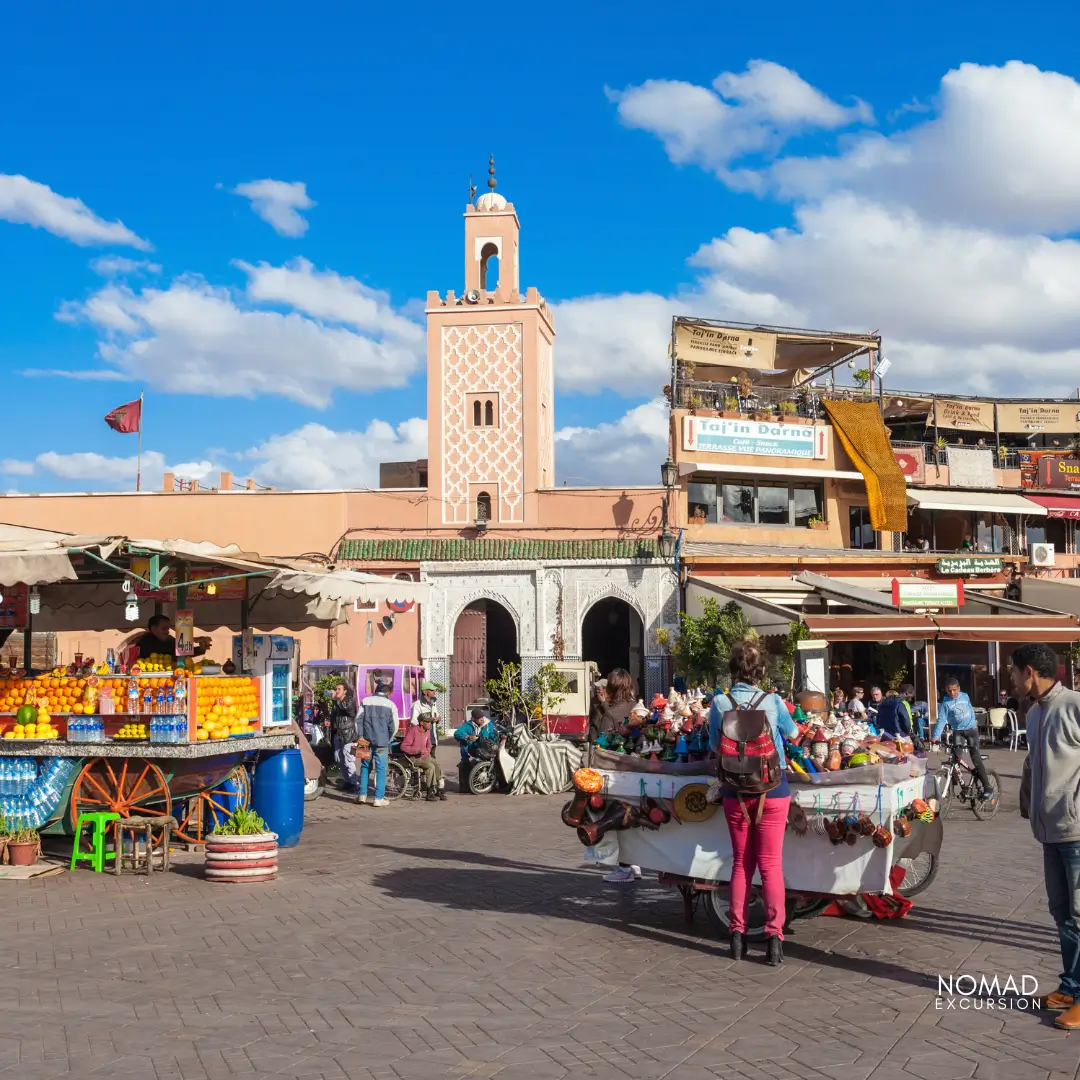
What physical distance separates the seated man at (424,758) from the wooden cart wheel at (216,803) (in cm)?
489

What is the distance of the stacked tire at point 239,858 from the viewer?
952cm

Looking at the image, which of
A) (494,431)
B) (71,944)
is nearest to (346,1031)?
(71,944)

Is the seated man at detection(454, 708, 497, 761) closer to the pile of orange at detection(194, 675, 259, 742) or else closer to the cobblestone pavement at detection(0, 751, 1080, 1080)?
the pile of orange at detection(194, 675, 259, 742)

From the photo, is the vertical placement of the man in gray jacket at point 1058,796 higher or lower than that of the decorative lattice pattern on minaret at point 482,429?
lower

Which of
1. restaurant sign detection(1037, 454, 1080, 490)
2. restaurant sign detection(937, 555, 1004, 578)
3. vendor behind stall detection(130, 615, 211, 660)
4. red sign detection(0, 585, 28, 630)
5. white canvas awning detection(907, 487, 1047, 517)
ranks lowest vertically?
vendor behind stall detection(130, 615, 211, 660)

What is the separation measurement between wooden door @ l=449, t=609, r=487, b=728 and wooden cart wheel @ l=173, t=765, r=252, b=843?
55.8 ft

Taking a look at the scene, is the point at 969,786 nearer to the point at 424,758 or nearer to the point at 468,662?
the point at 424,758

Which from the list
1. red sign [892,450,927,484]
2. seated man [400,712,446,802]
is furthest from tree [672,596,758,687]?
seated man [400,712,446,802]

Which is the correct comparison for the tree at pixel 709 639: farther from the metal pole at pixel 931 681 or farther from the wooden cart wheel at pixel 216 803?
the wooden cart wheel at pixel 216 803

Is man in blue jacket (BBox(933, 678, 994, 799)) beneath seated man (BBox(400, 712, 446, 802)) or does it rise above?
above

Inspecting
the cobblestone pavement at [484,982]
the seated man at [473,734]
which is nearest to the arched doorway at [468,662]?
the seated man at [473,734]

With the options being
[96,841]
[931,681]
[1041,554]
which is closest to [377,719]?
[96,841]

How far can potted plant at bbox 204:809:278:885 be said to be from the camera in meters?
9.52

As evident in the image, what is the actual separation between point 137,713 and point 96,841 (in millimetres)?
1085
